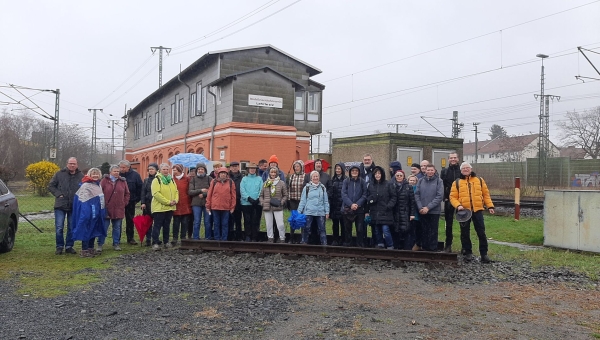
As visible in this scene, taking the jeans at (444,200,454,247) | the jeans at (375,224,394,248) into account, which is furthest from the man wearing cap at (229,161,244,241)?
the jeans at (444,200,454,247)

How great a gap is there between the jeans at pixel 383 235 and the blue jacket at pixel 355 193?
0.48m

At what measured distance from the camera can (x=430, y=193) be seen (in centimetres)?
934

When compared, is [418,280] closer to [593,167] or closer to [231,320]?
[231,320]

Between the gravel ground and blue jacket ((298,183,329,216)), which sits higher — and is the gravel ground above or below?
below

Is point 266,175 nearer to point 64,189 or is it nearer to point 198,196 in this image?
point 198,196

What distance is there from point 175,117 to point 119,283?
2442 cm

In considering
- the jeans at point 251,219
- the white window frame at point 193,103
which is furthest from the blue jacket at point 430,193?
the white window frame at point 193,103

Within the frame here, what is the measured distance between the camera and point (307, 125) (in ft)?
110

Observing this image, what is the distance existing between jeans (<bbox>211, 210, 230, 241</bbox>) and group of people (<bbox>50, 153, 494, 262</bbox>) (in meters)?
0.02

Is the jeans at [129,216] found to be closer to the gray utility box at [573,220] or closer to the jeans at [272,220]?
the jeans at [272,220]

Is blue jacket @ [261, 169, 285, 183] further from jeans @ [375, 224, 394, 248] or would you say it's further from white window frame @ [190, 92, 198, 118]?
white window frame @ [190, 92, 198, 118]

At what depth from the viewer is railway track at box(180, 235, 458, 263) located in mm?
8737

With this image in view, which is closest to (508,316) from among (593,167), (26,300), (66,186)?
(26,300)

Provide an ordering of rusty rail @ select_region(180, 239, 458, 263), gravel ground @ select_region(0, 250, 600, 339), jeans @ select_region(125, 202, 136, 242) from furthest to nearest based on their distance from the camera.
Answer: jeans @ select_region(125, 202, 136, 242), rusty rail @ select_region(180, 239, 458, 263), gravel ground @ select_region(0, 250, 600, 339)
